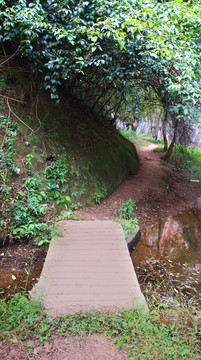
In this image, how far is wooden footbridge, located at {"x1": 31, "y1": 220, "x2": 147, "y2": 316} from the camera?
2344mm

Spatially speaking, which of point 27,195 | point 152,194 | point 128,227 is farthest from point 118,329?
point 152,194

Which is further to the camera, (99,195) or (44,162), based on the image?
(99,195)

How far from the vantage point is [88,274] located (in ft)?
9.02

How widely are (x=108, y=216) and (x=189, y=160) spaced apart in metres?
6.40

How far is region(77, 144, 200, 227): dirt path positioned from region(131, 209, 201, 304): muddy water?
0.34 metres

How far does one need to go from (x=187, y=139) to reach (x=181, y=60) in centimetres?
625

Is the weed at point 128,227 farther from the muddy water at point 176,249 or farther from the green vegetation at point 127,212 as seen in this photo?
the muddy water at point 176,249

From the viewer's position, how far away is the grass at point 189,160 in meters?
8.77

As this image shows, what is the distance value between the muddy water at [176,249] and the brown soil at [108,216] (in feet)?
1.12

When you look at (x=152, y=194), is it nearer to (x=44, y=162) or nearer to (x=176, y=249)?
(x=176, y=249)

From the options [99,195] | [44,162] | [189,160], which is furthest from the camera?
[189,160]

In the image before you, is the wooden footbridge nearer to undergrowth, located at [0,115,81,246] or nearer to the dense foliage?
undergrowth, located at [0,115,81,246]

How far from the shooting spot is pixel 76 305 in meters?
2.30

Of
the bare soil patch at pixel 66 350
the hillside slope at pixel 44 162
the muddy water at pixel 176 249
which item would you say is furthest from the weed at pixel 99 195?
the bare soil patch at pixel 66 350
